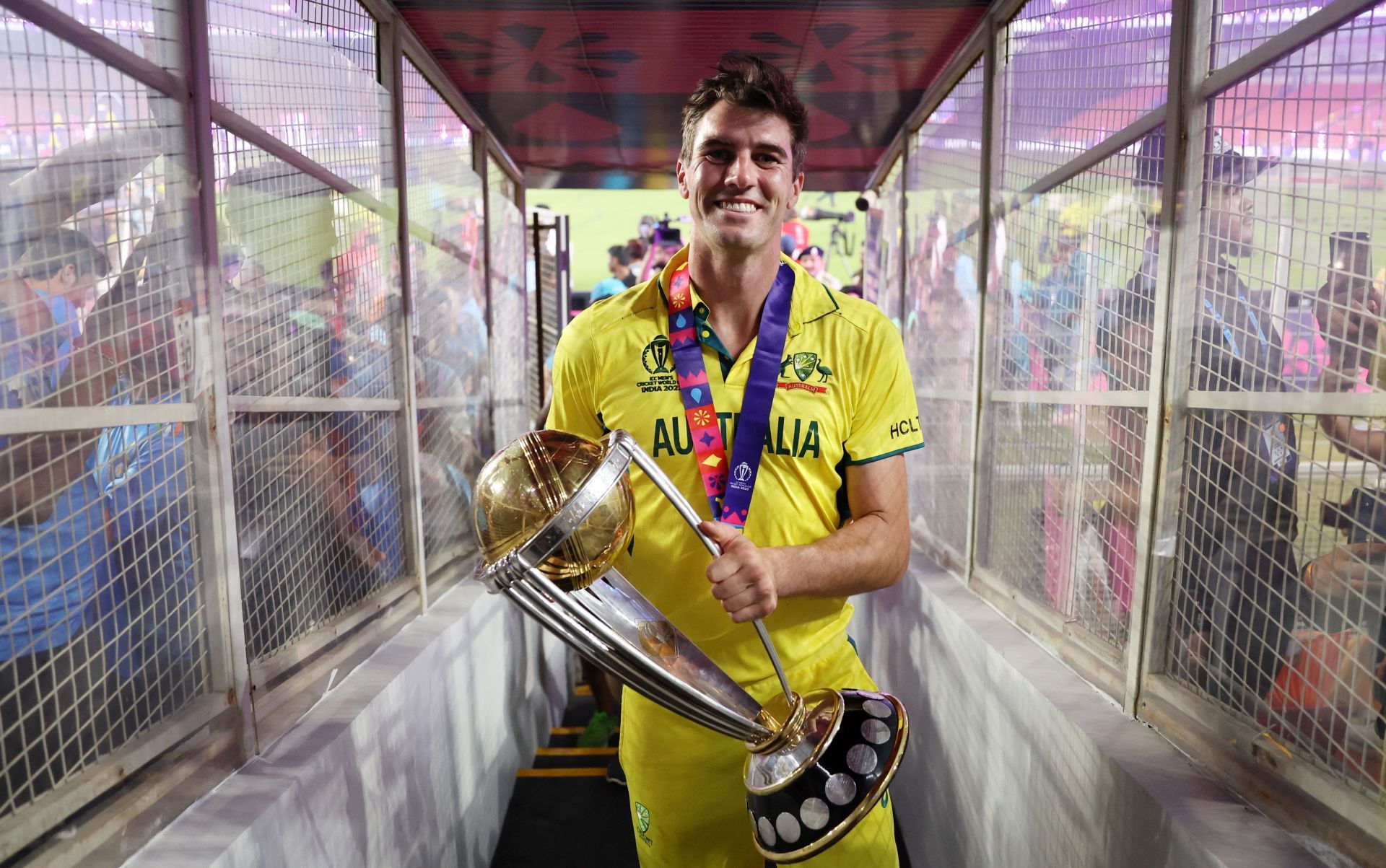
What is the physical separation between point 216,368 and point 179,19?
2.16 ft

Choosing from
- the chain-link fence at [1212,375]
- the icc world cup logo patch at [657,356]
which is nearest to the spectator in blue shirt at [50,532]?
the icc world cup logo patch at [657,356]

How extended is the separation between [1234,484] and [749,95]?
1.15 metres

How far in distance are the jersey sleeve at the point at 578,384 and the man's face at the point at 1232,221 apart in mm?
1222

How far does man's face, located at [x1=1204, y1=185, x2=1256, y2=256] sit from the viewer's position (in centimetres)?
164

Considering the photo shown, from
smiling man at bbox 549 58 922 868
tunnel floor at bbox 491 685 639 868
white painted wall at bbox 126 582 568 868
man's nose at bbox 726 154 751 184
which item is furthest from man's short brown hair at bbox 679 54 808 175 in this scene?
tunnel floor at bbox 491 685 639 868

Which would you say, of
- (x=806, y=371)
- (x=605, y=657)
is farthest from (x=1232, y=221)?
(x=605, y=657)

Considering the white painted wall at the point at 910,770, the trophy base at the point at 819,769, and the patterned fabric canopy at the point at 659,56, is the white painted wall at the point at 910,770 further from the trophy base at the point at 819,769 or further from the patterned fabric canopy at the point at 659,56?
the patterned fabric canopy at the point at 659,56

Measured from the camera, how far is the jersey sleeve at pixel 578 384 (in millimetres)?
1867

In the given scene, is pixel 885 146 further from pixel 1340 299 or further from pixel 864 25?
pixel 1340 299

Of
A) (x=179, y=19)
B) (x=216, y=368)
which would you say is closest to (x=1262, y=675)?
(x=216, y=368)

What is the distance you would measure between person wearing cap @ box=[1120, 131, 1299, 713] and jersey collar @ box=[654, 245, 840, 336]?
2.38 ft

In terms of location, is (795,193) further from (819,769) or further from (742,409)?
(819,769)

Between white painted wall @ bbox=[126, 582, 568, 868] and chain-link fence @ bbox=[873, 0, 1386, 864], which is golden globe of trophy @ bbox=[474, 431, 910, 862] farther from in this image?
white painted wall @ bbox=[126, 582, 568, 868]

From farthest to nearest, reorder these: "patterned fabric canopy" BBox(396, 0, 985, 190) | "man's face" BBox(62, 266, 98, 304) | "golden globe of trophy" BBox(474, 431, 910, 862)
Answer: "patterned fabric canopy" BBox(396, 0, 985, 190) < "man's face" BBox(62, 266, 98, 304) < "golden globe of trophy" BBox(474, 431, 910, 862)
